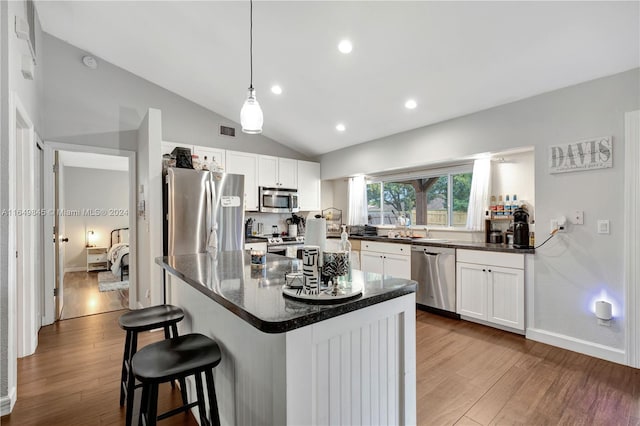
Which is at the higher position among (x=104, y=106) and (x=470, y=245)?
(x=104, y=106)

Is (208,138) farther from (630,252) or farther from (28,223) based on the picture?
(630,252)

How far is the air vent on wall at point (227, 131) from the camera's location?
479 cm

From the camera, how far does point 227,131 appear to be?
15.8ft

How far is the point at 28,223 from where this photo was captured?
281 cm

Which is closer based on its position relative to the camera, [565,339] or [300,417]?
[300,417]

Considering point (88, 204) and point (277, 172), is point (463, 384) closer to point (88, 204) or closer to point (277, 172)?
point (277, 172)

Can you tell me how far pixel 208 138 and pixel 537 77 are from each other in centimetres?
414

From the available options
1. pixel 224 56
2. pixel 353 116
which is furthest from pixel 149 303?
pixel 353 116

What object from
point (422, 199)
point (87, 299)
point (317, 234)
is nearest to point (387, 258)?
point (422, 199)

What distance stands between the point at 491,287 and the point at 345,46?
9.42 ft

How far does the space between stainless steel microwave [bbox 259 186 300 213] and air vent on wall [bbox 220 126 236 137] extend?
0.98 m

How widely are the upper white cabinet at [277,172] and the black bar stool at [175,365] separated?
11.8ft

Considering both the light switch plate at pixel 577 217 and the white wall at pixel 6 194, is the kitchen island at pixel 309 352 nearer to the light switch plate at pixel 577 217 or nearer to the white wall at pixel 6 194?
the white wall at pixel 6 194

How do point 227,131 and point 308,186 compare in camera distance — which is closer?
point 227,131
